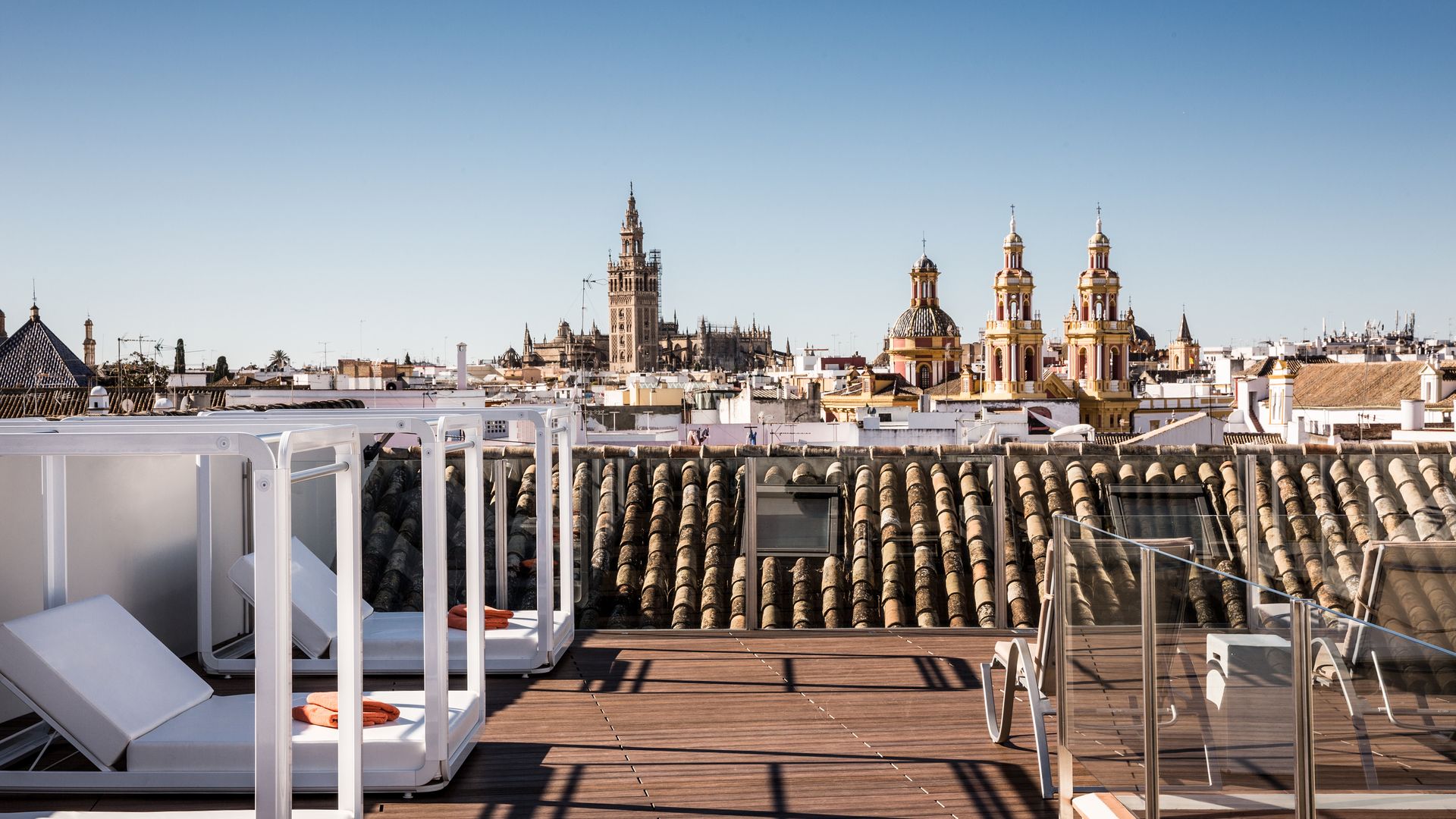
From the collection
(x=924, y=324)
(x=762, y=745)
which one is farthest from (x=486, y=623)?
(x=924, y=324)

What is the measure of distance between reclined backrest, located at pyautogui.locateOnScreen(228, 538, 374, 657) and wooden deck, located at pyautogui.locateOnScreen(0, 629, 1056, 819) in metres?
0.18

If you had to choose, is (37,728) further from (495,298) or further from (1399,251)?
(495,298)

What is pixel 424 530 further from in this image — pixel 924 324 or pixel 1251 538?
pixel 924 324

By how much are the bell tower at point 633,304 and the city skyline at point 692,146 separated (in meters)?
49.0

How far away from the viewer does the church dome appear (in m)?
53.5

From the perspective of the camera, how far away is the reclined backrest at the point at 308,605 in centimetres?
483

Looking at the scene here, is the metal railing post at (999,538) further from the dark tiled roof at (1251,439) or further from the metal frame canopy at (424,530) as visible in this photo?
the dark tiled roof at (1251,439)

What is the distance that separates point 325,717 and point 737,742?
1.29 m

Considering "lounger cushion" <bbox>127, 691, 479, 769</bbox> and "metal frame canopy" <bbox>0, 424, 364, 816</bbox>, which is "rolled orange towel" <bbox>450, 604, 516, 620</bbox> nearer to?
"lounger cushion" <bbox>127, 691, 479, 769</bbox>

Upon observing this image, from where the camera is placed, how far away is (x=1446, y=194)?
45.3 metres

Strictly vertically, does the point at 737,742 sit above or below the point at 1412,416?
below

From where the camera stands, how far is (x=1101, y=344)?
46.5m

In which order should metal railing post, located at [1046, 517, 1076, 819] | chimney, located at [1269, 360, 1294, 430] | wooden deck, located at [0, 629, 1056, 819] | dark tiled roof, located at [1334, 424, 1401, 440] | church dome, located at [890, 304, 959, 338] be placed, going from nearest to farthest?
metal railing post, located at [1046, 517, 1076, 819], wooden deck, located at [0, 629, 1056, 819], dark tiled roof, located at [1334, 424, 1401, 440], chimney, located at [1269, 360, 1294, 430], church dome, located at [890, 304, 959, 338]

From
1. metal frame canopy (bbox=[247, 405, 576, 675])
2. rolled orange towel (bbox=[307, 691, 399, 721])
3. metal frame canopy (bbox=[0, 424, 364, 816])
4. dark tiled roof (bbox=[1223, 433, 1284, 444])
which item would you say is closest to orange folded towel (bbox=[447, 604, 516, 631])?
metal frame canopy (bbox=[247, 405, 576, 675])
